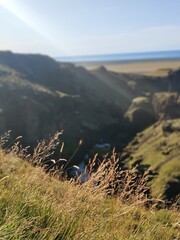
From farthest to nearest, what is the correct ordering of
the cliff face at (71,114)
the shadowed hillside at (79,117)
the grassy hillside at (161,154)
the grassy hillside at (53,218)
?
the cliff face at (71,114)
the shadowed hillside at (79,117)
the grassy hillside at (161,154)
the grassy hillside at (53,218)

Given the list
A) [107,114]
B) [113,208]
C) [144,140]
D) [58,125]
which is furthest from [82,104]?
[113,208]

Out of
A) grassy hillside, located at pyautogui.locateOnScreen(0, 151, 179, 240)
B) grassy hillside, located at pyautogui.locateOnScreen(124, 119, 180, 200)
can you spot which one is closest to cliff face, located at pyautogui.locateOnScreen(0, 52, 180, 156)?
grassy hillside, located at pyautogui.locateOnScreen(124, 119, 180, 200)

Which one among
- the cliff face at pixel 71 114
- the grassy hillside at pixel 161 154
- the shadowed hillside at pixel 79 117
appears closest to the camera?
the grassy hillside at pixel 161 154

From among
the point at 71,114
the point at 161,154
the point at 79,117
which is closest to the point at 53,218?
the point at 161,154

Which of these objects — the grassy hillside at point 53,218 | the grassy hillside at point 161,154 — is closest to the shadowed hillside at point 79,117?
the grassy hillside at point 161,154

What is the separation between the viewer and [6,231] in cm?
440

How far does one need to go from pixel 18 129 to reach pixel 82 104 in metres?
54.5

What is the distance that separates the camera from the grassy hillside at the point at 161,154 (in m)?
95.0

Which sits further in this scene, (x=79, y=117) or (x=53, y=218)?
Answer: (x=79, y=117)

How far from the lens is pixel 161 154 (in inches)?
4683

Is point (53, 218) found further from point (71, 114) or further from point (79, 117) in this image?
point (79, 117)

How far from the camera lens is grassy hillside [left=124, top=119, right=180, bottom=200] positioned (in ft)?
312

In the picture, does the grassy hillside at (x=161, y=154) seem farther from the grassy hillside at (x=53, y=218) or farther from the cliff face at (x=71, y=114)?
the grassy hillside at (x=53, y=218)

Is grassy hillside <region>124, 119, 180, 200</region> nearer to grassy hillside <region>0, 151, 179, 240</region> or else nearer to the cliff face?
the cliff face
